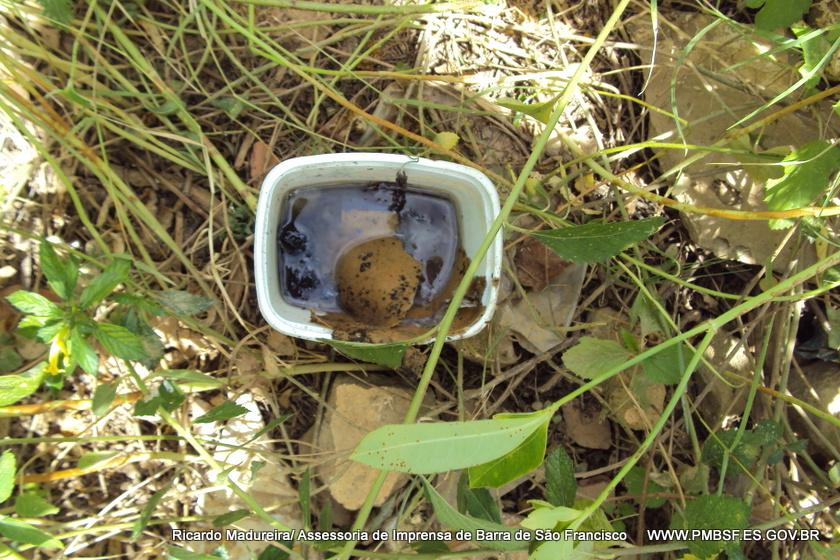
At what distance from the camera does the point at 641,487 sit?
1.34m

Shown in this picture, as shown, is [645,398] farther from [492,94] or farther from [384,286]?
[492,94]

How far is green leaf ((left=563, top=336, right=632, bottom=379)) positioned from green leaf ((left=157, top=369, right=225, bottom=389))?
72cm

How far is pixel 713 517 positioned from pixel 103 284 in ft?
3.63

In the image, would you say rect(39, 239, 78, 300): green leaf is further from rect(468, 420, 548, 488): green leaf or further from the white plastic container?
rect(468, 420, 548, 488): green leaf

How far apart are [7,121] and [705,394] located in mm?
1638

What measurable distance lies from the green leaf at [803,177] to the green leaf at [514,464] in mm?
659

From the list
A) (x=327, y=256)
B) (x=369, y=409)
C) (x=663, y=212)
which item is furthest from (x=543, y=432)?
(x=663, y=212)

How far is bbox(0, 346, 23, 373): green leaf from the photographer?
135cm

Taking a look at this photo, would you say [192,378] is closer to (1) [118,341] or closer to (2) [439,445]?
(1) [118,341]

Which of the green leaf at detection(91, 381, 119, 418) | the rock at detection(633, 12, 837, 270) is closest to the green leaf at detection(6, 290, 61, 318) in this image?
the green leaf at detection(91, 381, 119, 418)

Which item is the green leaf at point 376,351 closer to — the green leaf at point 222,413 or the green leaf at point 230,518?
the green leaf at point 222,413

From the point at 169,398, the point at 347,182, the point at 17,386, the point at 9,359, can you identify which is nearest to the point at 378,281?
the point at 347,182

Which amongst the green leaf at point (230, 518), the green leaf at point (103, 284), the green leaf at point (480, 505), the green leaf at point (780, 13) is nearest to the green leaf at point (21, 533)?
the green leaf at point (230, 518)

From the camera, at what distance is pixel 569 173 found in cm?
151
